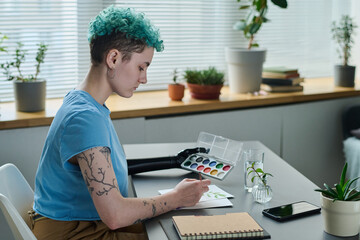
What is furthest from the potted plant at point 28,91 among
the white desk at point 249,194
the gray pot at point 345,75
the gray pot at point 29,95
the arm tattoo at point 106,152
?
the gray pot at point 345,75

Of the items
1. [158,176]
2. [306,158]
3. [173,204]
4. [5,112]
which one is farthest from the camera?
[306,158]

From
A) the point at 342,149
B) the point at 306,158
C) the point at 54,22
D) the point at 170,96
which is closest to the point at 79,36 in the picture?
the point at 54,22

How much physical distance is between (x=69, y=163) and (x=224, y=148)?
2.03 feet

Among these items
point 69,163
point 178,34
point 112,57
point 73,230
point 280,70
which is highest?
point 178,34

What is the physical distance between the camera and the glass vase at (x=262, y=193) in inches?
62.7

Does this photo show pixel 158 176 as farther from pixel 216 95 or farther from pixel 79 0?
pixel 79 0

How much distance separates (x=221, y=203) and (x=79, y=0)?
70.0 inches

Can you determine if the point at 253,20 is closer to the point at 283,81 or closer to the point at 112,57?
the point at 283,81

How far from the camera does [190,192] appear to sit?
5.13ft

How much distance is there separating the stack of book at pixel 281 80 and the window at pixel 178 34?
32 cm

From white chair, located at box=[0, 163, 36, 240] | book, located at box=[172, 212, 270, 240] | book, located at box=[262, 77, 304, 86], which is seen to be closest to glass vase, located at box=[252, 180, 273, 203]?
book, located at box=[172, 212, 270, 240]

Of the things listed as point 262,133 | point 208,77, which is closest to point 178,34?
point 208,77

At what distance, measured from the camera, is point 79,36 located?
2.94 m

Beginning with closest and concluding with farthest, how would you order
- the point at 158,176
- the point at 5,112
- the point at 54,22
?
the point at 158,176, the point at 5,112, the point at 54,22
